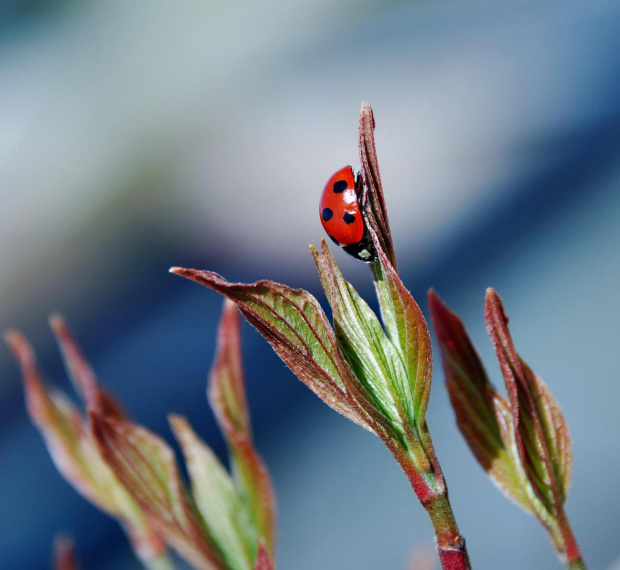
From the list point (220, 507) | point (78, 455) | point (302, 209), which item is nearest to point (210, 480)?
point (220, 507)

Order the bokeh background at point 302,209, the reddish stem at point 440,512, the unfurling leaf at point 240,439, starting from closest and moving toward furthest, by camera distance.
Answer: the reddish stem at point 440,512
the unfurling leaf at point 240,439
the bokeh background at point 302,209

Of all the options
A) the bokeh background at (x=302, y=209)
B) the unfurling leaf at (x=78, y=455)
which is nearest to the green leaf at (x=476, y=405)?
the unfurling leaf at (x=78, y=455)

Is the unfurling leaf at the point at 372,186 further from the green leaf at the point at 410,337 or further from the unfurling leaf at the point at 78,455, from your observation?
the unfurling leaf at the point at 78,455

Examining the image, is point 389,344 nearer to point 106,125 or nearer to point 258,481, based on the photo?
point 258,481

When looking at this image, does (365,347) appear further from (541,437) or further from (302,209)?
(302,209)

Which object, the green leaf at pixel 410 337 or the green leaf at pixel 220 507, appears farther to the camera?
the green leaf at pixel 220 507
